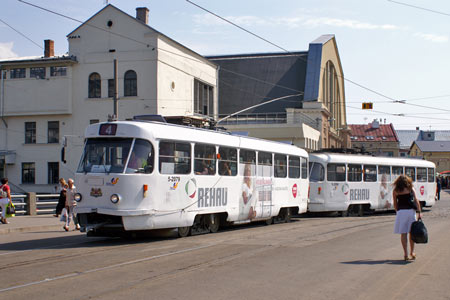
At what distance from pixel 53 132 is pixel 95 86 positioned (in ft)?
16.6

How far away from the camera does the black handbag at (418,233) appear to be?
9.86 metres

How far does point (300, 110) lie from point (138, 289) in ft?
178

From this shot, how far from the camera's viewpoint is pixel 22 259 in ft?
35.7

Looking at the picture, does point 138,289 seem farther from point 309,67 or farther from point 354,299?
point 309,67

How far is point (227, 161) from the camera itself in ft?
54.3

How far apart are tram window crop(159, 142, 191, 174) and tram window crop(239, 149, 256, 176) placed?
2.96 m

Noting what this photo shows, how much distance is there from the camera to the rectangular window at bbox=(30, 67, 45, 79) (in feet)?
141

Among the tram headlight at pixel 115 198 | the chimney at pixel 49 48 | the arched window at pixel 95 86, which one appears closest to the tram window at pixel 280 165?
the tram headlight at pixel 115 198

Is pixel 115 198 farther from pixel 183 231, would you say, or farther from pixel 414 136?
pixel 414 136

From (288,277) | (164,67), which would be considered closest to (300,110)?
(164,67)

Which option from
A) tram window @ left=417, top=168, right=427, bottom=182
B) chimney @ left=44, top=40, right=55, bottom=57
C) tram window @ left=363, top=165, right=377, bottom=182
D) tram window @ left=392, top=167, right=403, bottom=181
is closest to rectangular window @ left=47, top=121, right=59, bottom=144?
chimney @ left=44, top=40, right=55, bottom=57

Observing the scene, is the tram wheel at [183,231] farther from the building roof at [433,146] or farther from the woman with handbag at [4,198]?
the building roof at [433,146]

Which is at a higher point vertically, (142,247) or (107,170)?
(107,170)

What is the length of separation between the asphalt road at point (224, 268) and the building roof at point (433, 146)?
10888 centimetres
